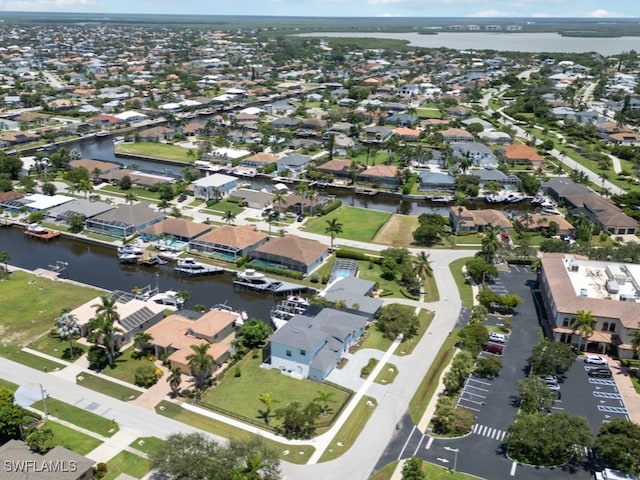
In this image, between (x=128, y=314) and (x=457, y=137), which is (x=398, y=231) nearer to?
(x=128, y=314)

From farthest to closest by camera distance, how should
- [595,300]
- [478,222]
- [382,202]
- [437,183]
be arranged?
[437,183], [382,202], [478,222], [595,300]

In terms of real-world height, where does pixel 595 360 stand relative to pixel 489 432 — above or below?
above

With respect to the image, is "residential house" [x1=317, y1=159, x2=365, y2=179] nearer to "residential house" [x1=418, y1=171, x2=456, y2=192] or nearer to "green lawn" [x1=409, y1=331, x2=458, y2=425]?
"residential house" [x1=418, y1=171, x2=456, y2=192]

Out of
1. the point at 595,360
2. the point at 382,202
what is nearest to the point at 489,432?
the point at 595,360

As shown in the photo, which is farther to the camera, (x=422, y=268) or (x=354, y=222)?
(x=354, y=222)

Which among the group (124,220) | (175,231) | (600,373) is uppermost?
(124,220)

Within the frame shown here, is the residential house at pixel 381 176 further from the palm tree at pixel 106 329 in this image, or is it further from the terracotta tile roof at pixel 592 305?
the palm tree at pixel 106 329
